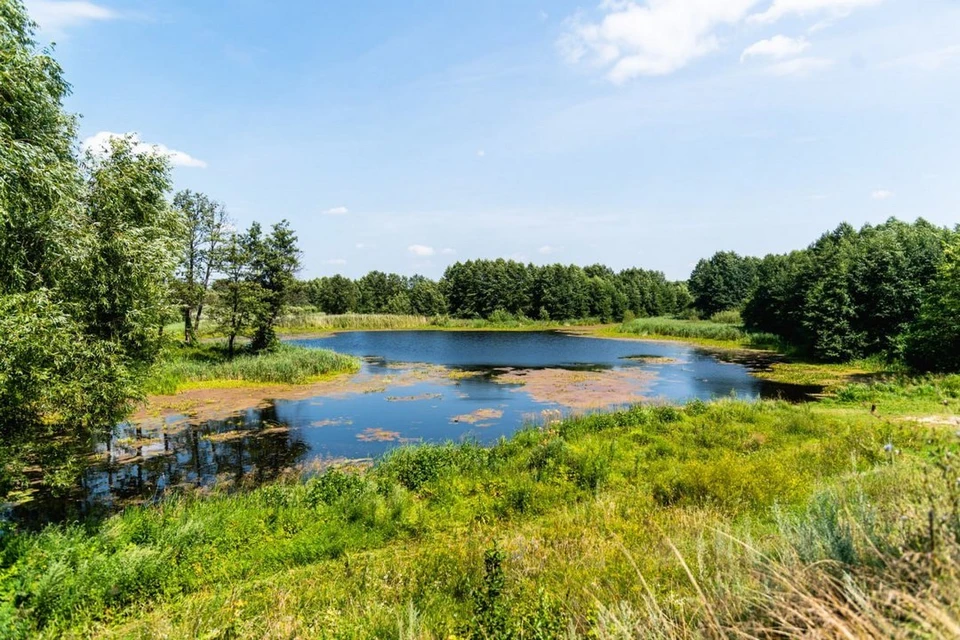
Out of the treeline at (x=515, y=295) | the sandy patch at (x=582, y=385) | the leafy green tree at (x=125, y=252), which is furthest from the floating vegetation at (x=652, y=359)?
the treeline at (x=515, y=295)

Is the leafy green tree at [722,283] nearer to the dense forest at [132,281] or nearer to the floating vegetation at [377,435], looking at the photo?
the dense forest at [132,281]

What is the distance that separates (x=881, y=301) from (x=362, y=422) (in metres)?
36.4

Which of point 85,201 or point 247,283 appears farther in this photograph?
point 247,283

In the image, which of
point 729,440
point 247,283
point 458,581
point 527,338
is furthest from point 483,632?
point 527,338

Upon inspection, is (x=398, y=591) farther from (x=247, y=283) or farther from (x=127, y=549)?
(x=247, y=283)

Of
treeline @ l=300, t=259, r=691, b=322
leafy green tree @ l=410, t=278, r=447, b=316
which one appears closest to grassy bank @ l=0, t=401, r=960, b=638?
treeline @ l=300, t=259, r=691, b=322

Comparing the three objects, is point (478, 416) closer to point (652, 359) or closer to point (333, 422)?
point (333, 422)

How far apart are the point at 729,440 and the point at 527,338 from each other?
4665 centimetres

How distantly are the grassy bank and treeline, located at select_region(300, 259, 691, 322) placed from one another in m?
69.8

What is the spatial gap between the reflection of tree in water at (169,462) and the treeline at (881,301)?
3157 centimetres

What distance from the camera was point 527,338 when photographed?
6028cm

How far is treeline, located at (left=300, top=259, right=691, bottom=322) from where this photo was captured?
278 feet

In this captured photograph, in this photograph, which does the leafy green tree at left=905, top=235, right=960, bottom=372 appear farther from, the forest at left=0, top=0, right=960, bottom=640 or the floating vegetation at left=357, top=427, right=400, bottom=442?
the floating vegetation at left=357, top=427, right=400, bottom=442

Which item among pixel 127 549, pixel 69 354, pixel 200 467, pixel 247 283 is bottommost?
pixel 200 467
